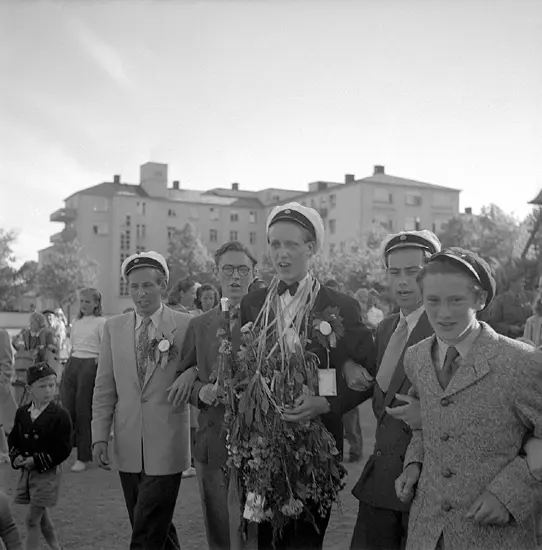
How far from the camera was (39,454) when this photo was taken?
16.3ft

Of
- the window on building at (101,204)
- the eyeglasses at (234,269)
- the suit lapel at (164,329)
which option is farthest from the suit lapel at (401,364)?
the window on building at (101,204)

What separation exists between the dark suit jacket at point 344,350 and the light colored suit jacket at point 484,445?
0.69m

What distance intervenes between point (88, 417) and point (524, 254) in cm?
1251

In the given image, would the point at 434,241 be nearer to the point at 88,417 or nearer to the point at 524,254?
the point at 88,417

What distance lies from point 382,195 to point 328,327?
7066 cm

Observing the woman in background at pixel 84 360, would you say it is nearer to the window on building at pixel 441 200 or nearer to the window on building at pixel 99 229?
the window on building at pixel 441 200

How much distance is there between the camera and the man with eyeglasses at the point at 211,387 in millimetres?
3912

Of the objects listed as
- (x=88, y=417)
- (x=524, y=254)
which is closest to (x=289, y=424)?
(x=88, y=417)

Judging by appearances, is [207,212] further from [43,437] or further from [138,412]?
[138,412]

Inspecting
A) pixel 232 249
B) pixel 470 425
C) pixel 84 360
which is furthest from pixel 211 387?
pixel 84 360

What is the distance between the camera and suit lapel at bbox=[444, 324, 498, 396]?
8.51ft

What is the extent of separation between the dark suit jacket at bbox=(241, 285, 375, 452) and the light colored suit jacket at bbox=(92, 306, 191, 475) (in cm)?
112

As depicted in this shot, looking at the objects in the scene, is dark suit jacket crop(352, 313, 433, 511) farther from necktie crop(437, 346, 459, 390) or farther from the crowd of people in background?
necktie crop(437, 346, 459, 390)

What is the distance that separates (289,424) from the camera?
3.16 metres
